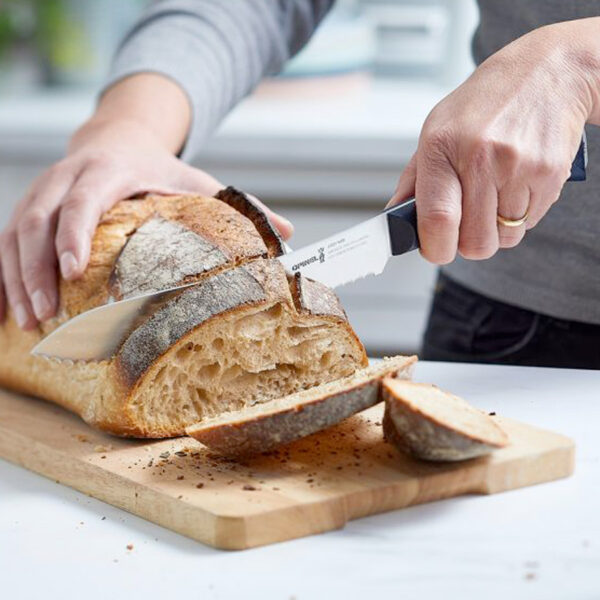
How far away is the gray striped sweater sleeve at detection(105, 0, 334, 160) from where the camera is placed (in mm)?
1776

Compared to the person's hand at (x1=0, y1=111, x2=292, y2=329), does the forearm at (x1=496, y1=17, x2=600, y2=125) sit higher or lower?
higher

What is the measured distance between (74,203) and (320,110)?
5.22 ft

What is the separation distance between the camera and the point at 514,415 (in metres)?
1.35

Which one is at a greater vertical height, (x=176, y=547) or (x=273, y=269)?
(x=273, y=269)

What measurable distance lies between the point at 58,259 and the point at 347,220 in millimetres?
1410

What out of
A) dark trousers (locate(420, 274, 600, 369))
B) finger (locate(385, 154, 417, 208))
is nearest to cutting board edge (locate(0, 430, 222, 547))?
finger (locate(385, 154, 417, 208))

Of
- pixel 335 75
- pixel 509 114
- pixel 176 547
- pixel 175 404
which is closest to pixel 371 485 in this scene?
pixel 176 547

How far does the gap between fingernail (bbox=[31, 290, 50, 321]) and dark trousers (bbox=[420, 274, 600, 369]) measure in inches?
25.9

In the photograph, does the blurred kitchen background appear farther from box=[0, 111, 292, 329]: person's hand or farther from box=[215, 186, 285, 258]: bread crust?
box=[215, 186, 285, 258]: bread crust

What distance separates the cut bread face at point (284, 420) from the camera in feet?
3.75

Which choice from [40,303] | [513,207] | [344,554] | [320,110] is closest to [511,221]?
[513,207]

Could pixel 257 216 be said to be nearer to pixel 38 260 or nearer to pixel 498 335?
pixel 38 260

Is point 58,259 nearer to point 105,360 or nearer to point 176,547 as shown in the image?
point 105,360

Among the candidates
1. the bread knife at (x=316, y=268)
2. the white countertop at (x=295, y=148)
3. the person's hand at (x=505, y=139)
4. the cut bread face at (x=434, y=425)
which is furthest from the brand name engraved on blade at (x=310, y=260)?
the white countertop at (x=295, y=148)
